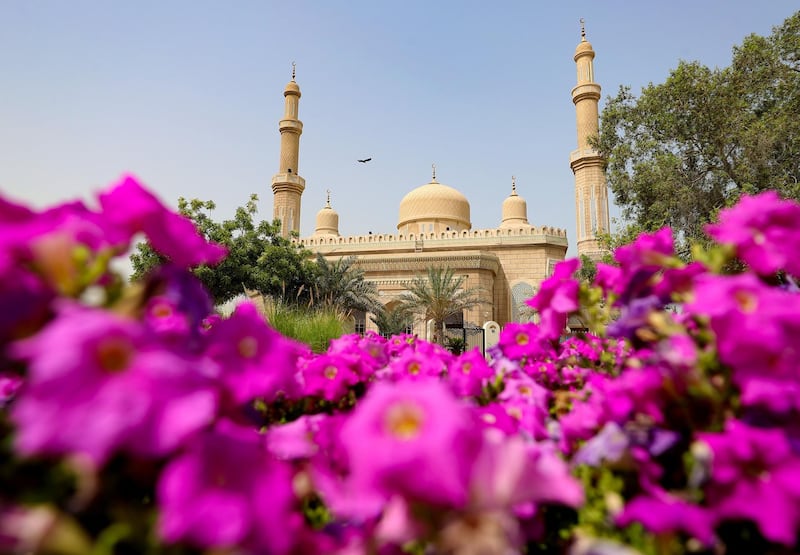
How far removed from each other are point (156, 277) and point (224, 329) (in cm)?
15

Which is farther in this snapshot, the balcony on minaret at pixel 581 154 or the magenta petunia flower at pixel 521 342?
the balcony on minaret at pixel 581 154

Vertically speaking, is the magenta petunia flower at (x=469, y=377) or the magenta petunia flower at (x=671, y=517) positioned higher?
the magenta petunia flower at (x=469, y=377)

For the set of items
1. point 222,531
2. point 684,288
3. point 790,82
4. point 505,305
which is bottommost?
point 222,531

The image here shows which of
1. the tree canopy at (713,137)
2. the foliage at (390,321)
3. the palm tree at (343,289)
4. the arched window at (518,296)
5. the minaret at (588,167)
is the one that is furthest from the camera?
the minaret at (588,167)

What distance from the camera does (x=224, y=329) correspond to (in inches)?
35.3

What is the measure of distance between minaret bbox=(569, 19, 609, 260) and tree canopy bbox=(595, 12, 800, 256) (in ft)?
33.8

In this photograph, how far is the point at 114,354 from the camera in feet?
2.09

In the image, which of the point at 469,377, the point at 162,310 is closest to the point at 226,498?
the point at 162,310

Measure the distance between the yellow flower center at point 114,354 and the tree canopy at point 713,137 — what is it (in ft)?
43.0

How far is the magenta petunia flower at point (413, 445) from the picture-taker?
0.61 metres

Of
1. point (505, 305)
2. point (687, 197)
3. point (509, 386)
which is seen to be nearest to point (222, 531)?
point (509, 386)

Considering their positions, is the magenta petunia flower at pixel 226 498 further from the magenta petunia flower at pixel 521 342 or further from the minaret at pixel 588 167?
the minaret at pixel 588 167

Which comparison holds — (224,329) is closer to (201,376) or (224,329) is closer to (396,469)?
(201,376)

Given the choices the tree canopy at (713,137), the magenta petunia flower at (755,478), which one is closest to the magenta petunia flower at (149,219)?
the magenta petunia flower at (755,478)
